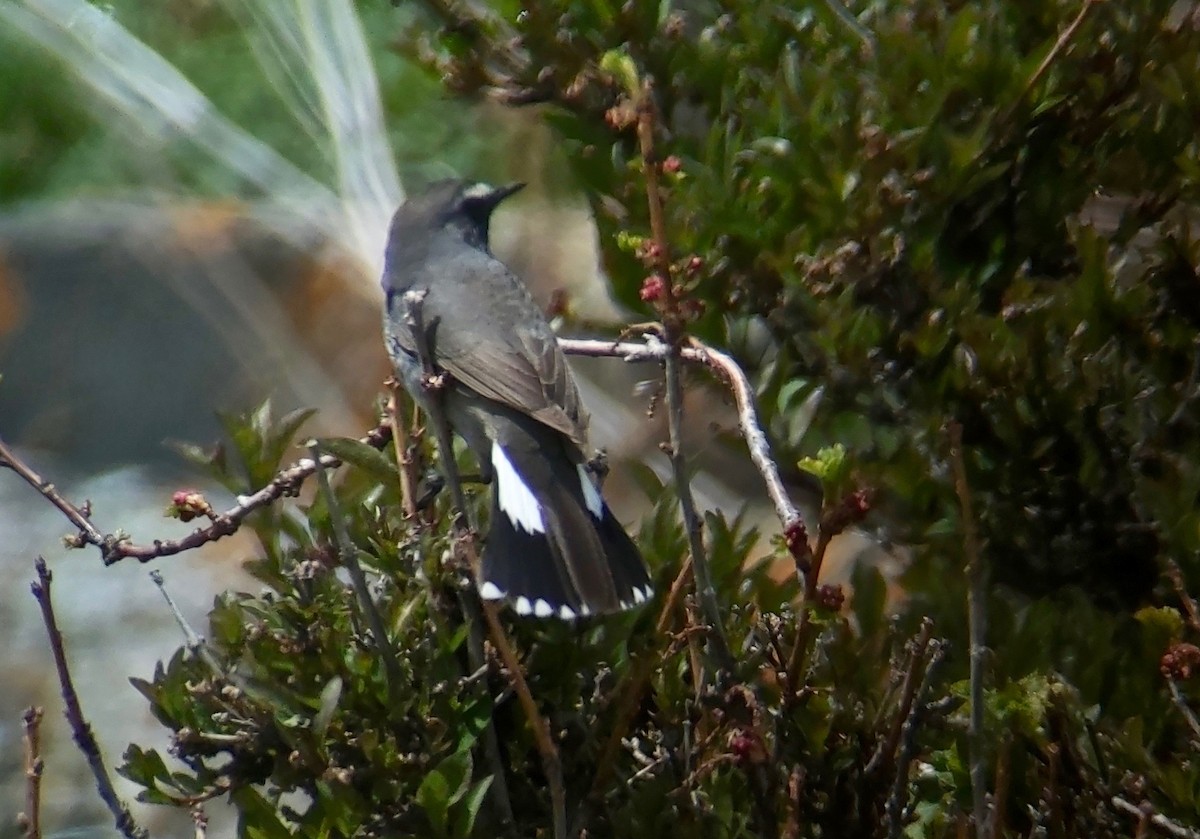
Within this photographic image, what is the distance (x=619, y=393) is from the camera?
13.0 ft

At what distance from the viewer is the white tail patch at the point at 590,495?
2113 mm

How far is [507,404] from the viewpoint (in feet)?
7.98

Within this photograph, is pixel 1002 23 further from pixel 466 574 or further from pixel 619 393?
pixel 619 393

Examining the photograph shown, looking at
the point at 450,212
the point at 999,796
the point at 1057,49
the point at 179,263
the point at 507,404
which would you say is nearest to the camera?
the point at 999,796

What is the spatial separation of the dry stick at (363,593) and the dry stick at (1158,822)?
2.72 feet

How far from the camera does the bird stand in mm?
1741

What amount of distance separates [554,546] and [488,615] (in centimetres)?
52

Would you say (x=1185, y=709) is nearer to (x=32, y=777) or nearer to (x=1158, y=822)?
(x=1158, y=822)

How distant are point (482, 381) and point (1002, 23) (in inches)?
43.2

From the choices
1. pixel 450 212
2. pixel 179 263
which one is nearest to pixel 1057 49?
pixel 450 212

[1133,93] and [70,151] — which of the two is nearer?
[1133,93]

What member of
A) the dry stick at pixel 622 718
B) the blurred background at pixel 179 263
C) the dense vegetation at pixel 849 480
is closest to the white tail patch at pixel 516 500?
the dense vegetation at pixel 849 480

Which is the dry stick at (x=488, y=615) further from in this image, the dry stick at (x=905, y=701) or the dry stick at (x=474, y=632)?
the dry stick at (x=905, y=701)

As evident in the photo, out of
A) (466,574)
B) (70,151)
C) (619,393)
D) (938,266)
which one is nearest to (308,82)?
(70,151)
